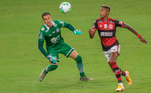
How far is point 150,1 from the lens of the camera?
28.1 metres

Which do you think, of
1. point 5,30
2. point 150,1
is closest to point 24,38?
point 5,30

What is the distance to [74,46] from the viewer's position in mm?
19797

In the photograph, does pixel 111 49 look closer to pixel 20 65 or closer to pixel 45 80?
pixel 45 80

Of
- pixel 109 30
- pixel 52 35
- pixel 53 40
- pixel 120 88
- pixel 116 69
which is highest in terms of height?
pixel 109 30

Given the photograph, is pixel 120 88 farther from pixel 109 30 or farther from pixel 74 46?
pixel 74 46

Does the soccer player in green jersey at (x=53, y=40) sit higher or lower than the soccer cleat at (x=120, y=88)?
higher

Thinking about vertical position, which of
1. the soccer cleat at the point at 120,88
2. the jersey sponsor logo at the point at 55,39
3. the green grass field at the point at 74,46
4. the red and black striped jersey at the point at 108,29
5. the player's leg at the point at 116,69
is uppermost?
the red and black striped jersey at the point at 108,29

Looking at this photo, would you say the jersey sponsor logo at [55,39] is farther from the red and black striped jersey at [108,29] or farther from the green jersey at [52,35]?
the red and black striped jersey at [108,29]

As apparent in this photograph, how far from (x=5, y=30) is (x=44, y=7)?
5.54 meters

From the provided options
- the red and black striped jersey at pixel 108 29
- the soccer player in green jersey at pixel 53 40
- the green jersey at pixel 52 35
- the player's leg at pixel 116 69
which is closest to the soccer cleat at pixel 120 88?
the player's leg at pixel 116 69

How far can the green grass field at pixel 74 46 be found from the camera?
43.1 feet

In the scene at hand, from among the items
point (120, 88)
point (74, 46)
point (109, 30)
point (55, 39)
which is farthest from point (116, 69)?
point (74, 46)

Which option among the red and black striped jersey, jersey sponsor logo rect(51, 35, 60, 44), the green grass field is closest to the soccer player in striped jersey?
the red and black striped jersey

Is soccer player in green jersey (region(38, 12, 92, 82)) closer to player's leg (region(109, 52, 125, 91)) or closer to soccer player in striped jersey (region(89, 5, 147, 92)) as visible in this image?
soccer player in striped jersey (region(89, 5, 147, 92))
